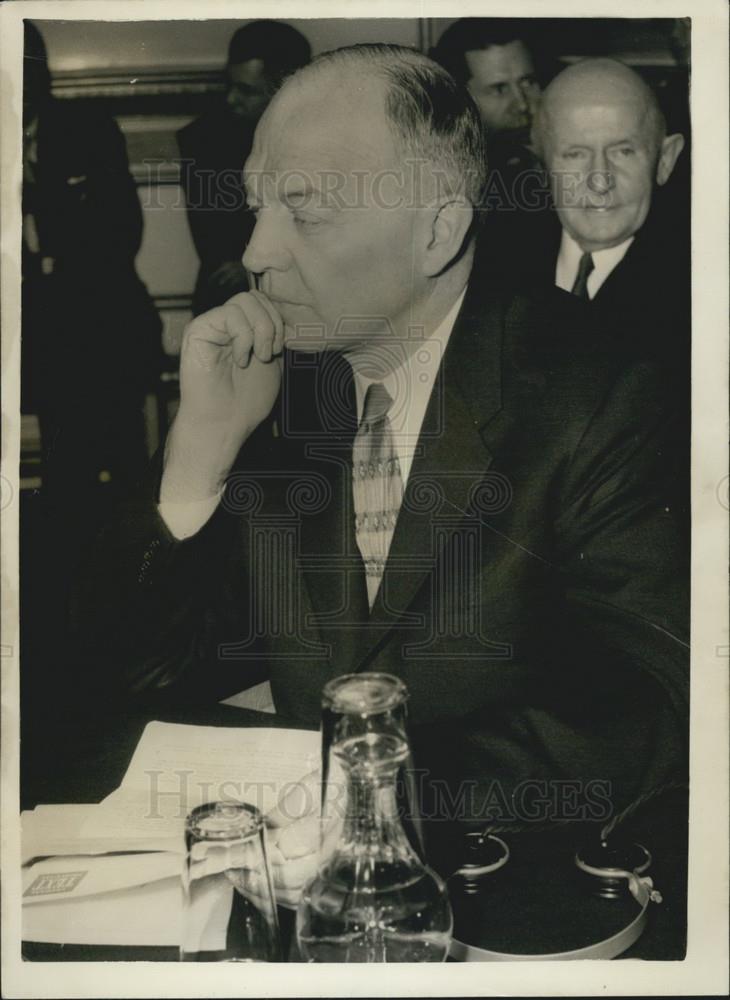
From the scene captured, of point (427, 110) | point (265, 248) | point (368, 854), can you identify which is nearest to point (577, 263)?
point (427, 110)

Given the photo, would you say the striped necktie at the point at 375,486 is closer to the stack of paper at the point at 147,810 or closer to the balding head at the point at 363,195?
the balding head at the point at 363,195

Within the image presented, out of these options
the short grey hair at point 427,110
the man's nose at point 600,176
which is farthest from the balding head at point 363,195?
the man's nose at point 600,176

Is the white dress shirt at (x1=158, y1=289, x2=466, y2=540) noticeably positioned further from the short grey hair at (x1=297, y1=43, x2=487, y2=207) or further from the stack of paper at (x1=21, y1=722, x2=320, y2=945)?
the stack of paper at (x1=21, y1=722, x2=320, y2=945)

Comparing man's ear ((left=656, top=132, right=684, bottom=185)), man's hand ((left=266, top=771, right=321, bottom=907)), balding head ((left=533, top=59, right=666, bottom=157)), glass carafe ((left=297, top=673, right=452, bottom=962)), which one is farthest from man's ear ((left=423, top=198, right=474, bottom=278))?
man's hand ((left=266, top=771, right=321, bottom=907))

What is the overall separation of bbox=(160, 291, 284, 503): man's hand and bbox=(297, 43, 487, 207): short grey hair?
0.23 m

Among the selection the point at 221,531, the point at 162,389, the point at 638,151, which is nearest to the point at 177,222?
the point at 162,389

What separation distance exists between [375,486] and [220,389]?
0.20m

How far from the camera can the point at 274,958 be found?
1.03 meters

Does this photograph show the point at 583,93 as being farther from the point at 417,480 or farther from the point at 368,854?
the point at 368,854

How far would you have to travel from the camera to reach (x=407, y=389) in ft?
3.81

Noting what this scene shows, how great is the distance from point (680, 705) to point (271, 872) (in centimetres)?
48

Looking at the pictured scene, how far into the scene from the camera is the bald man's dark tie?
1143mm

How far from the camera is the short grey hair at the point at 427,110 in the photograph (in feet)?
3.67

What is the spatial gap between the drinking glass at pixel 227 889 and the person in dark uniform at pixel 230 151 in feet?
1.78
